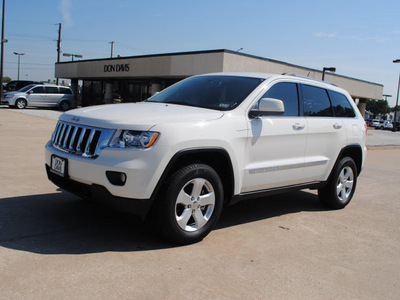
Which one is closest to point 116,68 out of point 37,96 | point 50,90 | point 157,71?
point 157,71

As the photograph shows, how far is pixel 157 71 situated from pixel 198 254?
23364 millimetres

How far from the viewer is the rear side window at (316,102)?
16.3 feet

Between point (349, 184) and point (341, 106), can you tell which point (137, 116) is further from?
point (349, 184)

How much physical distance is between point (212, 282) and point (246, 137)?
1584mm

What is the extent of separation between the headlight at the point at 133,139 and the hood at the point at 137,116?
50 mm

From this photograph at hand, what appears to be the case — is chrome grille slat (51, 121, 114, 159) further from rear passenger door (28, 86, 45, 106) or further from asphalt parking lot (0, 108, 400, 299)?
rear passenger door (28, 86, 45, 106)

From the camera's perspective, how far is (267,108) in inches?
162

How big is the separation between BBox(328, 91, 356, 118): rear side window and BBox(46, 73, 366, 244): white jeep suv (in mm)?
176

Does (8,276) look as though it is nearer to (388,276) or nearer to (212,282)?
(212,282)

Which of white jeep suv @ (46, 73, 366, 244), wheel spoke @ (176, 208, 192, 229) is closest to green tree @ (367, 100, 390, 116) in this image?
white jeep suv @ (46, 73, 366, 244)

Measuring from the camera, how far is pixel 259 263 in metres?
3.50

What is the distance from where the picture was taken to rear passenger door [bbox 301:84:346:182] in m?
4.93

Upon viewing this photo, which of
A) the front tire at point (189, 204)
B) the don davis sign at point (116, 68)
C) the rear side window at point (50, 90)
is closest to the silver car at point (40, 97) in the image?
the rear side window at point (50, 90)

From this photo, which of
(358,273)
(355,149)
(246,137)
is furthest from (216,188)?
(355,149)
